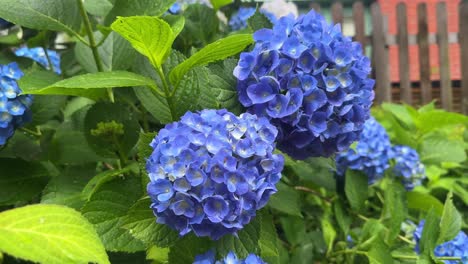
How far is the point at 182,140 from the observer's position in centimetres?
64

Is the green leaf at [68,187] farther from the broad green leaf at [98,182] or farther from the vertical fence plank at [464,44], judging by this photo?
the vertical fence plank at [464,44]

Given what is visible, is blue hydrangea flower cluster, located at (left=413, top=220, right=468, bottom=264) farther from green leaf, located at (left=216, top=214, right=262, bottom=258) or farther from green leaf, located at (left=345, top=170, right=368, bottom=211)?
green leaf, located at (left=216, top=214, right=262, bottom=258)

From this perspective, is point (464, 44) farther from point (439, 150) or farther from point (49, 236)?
point (49, 236)

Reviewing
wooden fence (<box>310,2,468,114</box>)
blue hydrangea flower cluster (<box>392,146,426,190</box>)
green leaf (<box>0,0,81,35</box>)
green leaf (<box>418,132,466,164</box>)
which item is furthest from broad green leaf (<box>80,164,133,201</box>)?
wooden fence (<box>310,2,468,114</box>)

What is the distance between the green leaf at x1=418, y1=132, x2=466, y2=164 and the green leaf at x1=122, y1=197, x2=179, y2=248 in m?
1.08

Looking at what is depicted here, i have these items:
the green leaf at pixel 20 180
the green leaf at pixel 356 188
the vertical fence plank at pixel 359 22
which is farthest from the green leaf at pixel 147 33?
the vertical fence plank at pixel 359 22

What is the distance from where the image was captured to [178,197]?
63cm

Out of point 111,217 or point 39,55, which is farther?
point 39,55

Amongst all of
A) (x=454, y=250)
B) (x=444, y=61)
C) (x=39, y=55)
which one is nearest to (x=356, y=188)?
(x=454, y=250)

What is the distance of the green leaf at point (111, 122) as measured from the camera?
0.87 meters

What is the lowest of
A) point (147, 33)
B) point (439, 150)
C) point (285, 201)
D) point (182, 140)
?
point (439, 150)

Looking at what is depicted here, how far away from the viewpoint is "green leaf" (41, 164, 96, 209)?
837 mm

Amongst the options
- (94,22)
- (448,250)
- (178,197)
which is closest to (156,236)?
(178,197)

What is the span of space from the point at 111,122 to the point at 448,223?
56cm
